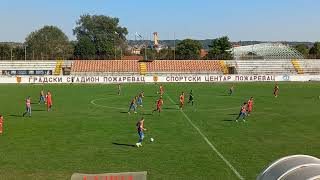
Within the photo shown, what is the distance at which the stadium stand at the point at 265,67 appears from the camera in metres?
85.8

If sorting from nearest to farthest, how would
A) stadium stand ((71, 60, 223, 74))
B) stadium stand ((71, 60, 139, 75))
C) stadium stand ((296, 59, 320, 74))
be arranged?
1. stadium stand ((71, 60, 139, 75))
2. stadium stand ((71, 60, 223, 74))
3. stadium stand ((296, 59, 320, 74))

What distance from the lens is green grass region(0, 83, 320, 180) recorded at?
18.1 m

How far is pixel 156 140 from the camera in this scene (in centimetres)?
2395

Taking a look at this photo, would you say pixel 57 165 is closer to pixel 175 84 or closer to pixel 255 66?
pixel 175 84

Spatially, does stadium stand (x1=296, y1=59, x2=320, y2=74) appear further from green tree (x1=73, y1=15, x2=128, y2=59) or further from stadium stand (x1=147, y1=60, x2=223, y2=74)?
green tree (x1=73, y1=15, x2=128, y2=59)

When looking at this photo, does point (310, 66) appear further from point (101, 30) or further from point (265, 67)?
point (101, 30)

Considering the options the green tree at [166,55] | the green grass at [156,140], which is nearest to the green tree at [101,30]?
the green tree at [166,55]

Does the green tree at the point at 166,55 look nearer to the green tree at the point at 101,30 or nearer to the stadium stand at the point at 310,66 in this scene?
the green tree at the point at 101,30

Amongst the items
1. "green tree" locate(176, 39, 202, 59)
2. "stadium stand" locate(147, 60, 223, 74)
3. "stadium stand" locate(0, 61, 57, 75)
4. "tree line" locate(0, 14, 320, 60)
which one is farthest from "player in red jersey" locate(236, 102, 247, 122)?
"green tree" locate(176, 39, 202, 59)

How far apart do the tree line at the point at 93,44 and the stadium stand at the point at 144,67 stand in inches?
1270

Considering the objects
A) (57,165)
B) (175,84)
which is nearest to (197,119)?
(57,165)

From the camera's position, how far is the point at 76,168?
18.1 m

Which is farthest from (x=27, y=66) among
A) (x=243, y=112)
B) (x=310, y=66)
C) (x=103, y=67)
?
(x=243, y=112)

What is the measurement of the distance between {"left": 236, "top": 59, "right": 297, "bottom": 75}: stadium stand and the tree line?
32.0 meters
